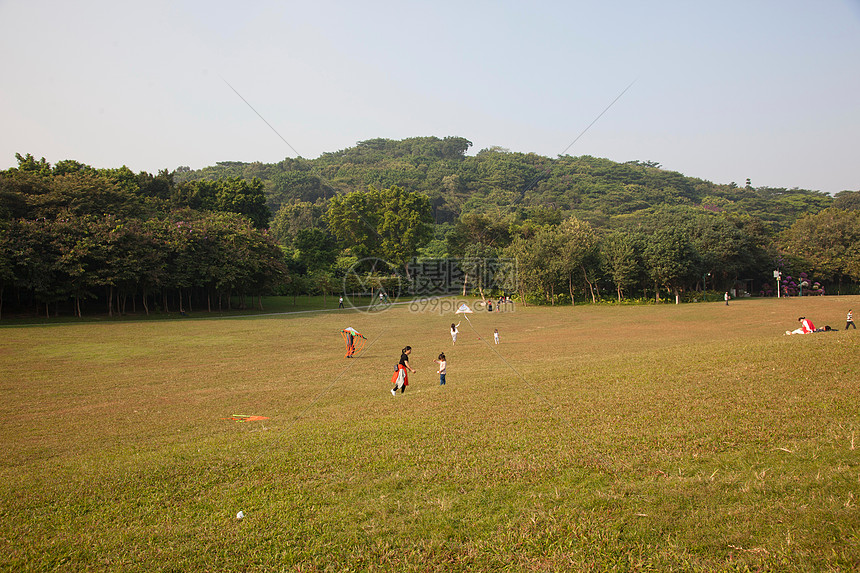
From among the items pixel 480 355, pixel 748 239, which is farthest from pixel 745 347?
pixel 748 239

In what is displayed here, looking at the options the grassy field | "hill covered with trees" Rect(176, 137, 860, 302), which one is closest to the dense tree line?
"hill covered with trees" Rect(176, 137, 860, 302)

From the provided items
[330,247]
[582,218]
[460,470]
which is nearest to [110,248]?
[330,247]

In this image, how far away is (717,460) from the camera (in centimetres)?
724

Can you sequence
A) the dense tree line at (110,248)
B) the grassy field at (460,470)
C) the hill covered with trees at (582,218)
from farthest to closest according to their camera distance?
the hill covered with trees at (582,218) < the dense tree line at (110,248) < the grassy field at (460,470)

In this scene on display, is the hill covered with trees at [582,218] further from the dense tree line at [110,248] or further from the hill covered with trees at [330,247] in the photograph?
the dense tree line at [110,248]

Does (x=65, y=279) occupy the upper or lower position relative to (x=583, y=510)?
upper

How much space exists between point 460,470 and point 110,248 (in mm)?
43976

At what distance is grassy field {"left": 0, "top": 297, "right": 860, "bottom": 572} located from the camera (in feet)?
17.1

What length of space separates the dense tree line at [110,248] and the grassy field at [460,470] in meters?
28.3

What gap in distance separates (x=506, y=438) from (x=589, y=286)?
199 feet

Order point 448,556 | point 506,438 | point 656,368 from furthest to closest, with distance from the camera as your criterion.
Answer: point 656,368 → point 506,438 → point 448,556

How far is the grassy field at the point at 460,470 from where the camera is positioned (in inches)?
205

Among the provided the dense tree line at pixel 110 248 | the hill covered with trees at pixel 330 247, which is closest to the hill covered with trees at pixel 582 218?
the hill covered with trees at pixel 330 247

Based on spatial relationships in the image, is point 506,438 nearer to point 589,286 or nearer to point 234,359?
point 234,359
